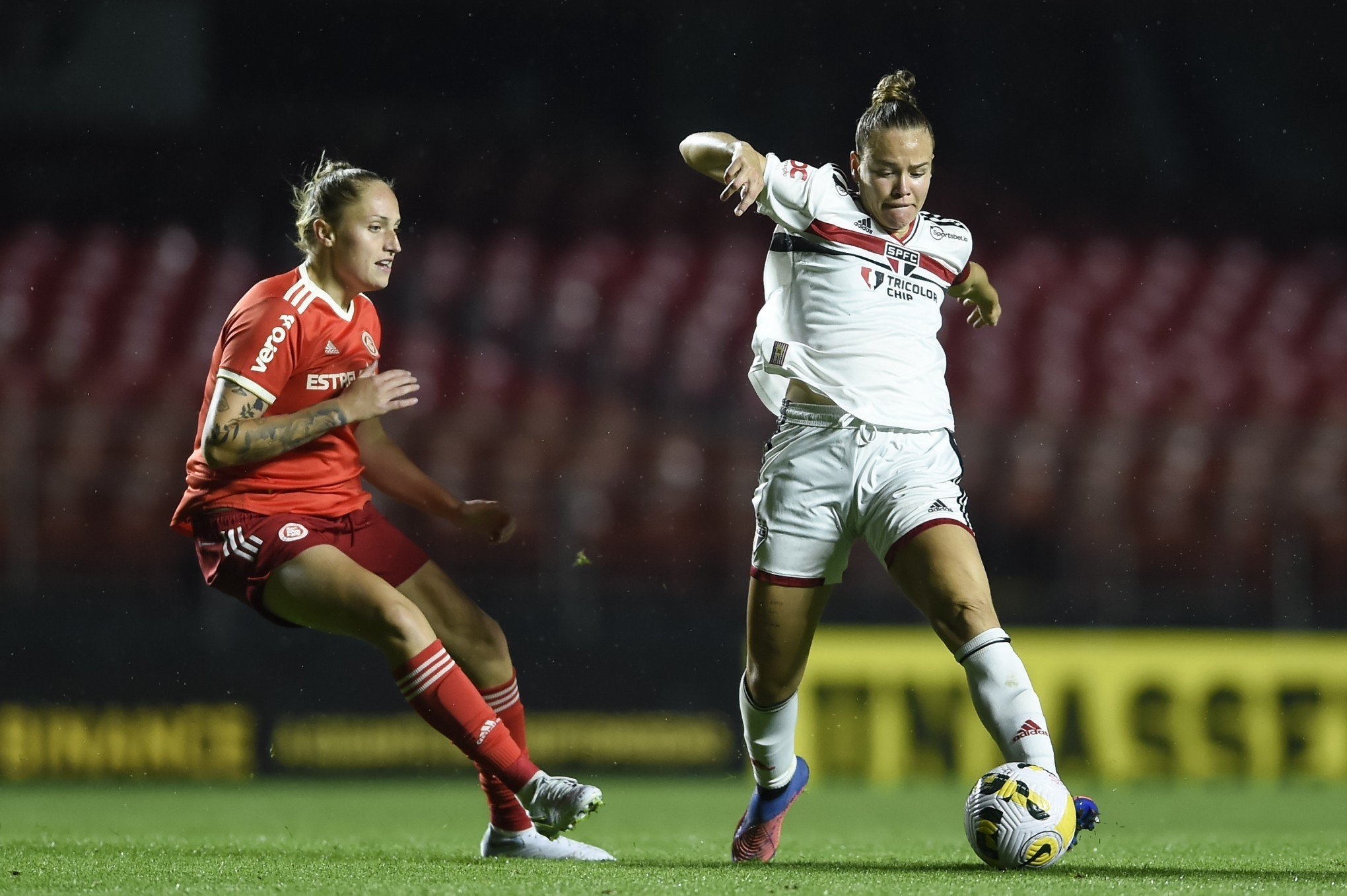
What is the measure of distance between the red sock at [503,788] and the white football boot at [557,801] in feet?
0.50

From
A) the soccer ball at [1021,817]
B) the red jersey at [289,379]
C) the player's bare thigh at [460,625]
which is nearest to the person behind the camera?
the soccer ball at [1021,817]

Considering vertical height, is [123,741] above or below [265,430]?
below

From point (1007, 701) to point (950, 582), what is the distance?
0.31 meters

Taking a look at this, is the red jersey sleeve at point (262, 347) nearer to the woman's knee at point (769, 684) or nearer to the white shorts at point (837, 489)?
the white shorts at point (837, 489)

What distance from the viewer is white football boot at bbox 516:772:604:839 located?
4031mm

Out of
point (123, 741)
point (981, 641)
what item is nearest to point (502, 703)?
point (981, 641)

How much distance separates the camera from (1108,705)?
8695mm

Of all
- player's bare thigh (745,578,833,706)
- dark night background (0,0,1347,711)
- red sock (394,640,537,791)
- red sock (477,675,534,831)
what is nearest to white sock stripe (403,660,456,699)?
red sock (394,640,537,791)

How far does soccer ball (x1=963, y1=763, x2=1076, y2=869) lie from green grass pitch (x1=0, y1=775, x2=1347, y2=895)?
0.07 m

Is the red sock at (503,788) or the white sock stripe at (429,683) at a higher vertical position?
the white sock stripe at (429,683)

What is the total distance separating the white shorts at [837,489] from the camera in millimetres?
4176

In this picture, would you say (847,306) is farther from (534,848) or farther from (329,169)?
(534,848)

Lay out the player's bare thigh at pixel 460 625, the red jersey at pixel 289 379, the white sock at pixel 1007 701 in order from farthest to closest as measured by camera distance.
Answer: the player's bare thigh at pixel 460 625 < the red jersey at pixel 289 379 < the white sock at pixel 1007 701

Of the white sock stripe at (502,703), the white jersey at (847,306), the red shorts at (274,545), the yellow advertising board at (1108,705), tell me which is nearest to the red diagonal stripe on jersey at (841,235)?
the white jersey at (847,306)
